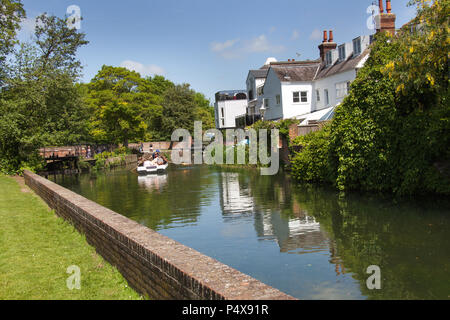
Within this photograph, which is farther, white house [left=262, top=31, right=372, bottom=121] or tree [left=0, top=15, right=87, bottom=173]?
white house [left=262, top=31, right=372, bottom=121]

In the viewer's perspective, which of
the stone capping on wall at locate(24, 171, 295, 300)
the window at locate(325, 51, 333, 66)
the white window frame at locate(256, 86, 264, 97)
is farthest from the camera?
the white window frame at locate(256, 86, 264, 97)

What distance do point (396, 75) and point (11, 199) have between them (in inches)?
584

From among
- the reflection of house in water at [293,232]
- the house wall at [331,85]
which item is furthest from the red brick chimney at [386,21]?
the reflection of house in water at [293,232]

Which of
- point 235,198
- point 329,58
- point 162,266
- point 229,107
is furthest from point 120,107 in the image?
point 162,266

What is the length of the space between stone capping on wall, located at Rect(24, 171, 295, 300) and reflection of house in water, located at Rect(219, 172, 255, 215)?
25.7ft

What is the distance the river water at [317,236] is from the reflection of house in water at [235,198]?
44mm

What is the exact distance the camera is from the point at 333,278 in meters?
8.04

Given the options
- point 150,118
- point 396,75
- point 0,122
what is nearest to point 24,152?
point 0,122

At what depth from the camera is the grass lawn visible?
21.0 feet

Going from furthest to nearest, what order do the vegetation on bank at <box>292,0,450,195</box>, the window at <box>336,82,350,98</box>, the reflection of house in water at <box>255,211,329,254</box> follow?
the window at <box>336,82,350,98</box>, the vegetation on bank at <box>292,0,450,195</box>, the reflection of house in water at <box>255,211,329,254</box>

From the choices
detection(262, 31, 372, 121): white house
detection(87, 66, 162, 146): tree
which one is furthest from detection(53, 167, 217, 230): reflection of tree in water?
detection(87, 66, 162, 146): tree

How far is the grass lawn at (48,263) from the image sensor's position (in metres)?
6.39

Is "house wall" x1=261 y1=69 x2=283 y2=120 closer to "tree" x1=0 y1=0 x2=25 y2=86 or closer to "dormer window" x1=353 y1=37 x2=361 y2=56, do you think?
"dormer window" x1=353 y1=37 x2=361 y2=56

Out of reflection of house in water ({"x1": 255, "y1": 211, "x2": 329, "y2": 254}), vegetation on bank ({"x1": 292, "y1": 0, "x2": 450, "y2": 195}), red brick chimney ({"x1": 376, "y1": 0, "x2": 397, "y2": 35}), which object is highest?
red brick chimney ({"x1": 376, "y1": 0, "x2": 397, "y2": 35})
